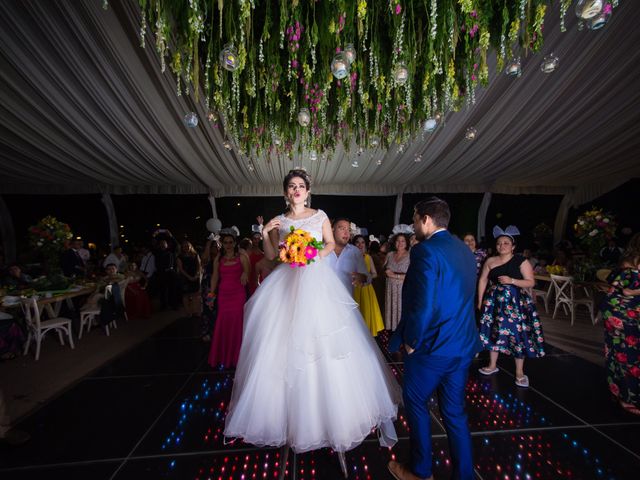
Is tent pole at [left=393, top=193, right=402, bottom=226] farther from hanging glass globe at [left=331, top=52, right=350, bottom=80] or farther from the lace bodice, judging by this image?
hanging glass globe at [left=331, top=52, right=350, bottom=80]

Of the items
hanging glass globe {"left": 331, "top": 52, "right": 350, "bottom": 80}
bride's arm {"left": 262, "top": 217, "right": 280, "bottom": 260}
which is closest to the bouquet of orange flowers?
bride's arm {"left": 262, "top": 217, "right": 280, "bottom": 260}

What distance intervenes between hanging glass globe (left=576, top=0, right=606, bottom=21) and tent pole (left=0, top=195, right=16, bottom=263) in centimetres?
1393

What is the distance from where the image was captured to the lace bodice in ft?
8.24

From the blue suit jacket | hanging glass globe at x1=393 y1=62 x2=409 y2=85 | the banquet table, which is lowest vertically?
the banquet table

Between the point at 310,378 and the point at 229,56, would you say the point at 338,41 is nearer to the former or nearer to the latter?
the point at 229,56

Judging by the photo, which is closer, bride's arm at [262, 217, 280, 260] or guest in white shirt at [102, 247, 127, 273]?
bride's arm at [262, 217, 280, 260]

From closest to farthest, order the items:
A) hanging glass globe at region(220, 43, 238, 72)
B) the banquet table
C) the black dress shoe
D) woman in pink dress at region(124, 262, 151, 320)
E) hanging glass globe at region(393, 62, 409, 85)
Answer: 1. hanging glass globe at region(220, 43, 238, 72)
2. the black dress shoe
3. hanging glass globe at region(393, 62, 409, 85)
4. the banquet table
5. woman in pink dress at region(124, 262, 151, 320)

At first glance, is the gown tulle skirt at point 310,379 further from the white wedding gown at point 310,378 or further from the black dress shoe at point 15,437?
the black dress shoe at point 15,437

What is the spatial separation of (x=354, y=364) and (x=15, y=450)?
2.55 metres

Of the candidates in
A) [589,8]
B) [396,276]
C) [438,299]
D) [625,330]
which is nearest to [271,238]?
[438,299]

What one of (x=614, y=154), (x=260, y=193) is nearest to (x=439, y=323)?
(x=614, y=154)

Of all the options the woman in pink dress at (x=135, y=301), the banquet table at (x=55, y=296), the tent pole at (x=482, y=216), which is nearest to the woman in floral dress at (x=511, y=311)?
the banquet table at (x=55, y=296)

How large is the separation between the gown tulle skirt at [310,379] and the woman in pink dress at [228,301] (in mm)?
1706

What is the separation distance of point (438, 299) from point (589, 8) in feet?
6.00
